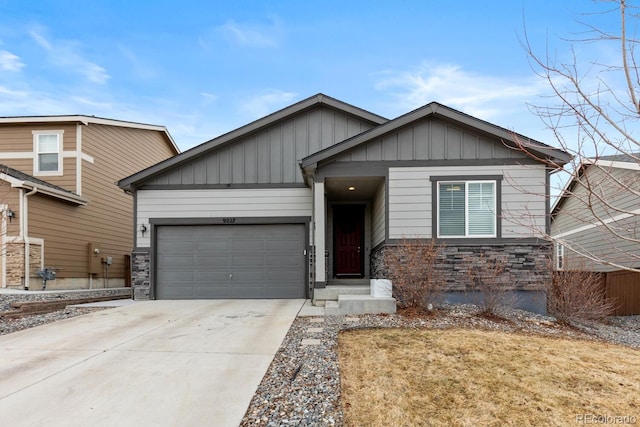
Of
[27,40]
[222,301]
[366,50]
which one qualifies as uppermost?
[27,40]

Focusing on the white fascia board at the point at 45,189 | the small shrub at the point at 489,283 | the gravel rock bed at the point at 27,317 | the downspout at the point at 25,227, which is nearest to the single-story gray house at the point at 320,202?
the small shrub at the point at 489,283

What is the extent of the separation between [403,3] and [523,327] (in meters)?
6.34

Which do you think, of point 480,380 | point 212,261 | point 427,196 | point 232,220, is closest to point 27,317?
point 212,261

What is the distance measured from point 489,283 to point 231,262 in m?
6.55

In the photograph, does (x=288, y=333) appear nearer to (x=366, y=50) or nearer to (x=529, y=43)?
(x=529, y=43)

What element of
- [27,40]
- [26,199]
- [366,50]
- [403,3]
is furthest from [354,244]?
[27,40]

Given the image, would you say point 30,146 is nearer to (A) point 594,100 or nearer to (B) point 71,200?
(B) point 71,200

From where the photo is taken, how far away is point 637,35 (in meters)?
2.63

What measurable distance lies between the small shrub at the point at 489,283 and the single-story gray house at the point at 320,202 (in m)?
0.22

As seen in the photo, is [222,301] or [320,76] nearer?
[222,301]

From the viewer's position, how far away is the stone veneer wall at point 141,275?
1052 centimetres

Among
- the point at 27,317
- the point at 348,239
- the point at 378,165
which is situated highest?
the point at 378,165

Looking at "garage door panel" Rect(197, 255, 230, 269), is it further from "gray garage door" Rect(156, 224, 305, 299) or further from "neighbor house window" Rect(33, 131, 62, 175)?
"neighbor house window" Rect(33, 131, 62, 175)

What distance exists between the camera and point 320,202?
892 centimetres
